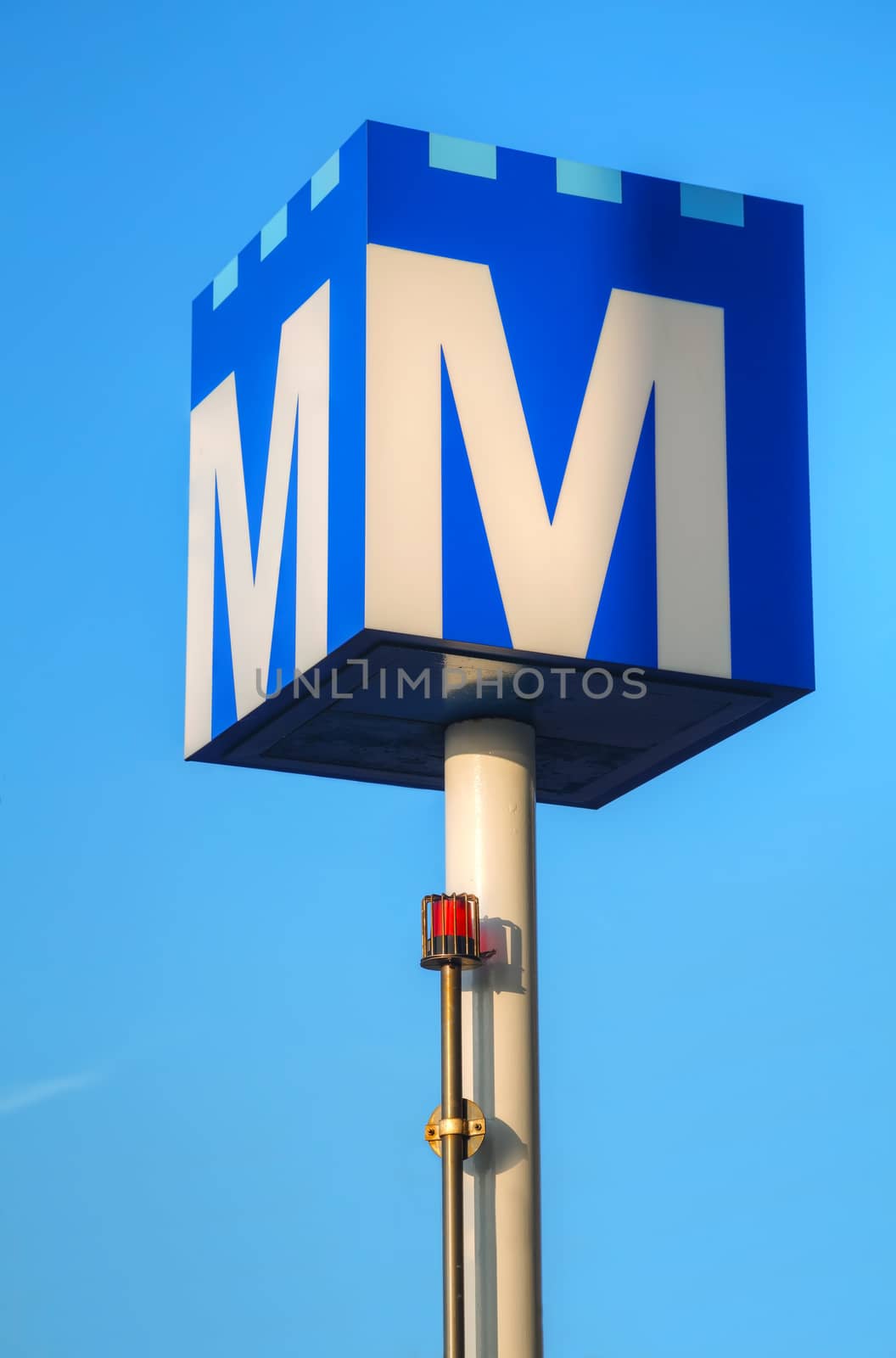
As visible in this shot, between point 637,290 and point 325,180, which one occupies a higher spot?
point 325,180

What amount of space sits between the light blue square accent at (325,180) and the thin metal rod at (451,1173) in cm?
479

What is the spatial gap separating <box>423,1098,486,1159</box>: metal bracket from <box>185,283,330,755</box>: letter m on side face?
2822mm

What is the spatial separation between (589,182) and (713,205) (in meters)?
0.91

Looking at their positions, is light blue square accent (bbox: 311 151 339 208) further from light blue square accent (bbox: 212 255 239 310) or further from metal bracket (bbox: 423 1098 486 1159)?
metal bracket (bbox: 423 1098 486 1159)

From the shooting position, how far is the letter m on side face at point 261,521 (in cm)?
1553

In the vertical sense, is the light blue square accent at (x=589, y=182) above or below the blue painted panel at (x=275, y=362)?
above

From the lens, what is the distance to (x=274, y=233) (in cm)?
1662

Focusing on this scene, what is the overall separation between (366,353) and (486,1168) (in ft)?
16.2

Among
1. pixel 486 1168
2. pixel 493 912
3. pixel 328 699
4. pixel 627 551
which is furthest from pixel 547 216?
pixel 486 1168

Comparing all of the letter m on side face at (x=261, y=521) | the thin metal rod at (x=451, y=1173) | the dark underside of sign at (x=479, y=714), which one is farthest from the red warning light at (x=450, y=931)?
the letter m on side face at (x=261, y=521)

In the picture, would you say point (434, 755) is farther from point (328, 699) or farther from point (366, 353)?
point (366, 353)

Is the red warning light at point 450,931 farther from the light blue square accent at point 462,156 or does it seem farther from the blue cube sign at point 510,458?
the light blue square accent at point 462,156

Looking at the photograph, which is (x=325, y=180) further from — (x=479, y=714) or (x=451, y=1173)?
(x=451, y=1173)

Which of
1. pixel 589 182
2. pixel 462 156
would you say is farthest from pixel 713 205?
pixel 462 156
